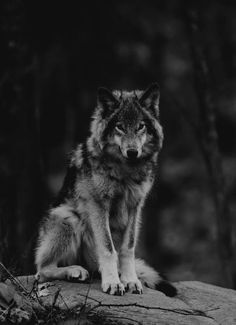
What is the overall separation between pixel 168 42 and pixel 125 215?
543 inches

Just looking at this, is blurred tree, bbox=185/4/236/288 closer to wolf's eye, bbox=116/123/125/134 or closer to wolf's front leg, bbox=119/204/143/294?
wolf's front leg, bbox=119/204/143/294

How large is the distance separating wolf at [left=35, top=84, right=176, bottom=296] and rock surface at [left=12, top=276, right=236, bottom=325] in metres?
0.24

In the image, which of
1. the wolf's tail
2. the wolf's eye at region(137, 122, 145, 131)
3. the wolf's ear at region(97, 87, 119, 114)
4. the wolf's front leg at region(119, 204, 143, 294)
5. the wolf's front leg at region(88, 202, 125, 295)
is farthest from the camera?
Result: the wolf's tail

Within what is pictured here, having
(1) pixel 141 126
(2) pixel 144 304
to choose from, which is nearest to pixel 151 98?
(1) pixel 141 126

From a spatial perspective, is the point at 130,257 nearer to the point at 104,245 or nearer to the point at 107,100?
the point at 104,245

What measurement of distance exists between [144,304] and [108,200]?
51.9 inches

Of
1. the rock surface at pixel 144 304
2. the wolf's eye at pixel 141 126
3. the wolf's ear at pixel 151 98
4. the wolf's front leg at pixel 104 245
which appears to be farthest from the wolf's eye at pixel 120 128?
the rock surface at pixel 144 304

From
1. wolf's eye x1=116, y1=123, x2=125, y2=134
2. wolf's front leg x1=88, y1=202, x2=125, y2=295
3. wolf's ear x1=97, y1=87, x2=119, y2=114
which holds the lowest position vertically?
wolf's front leg x1=88, y1=202, x2=125, y2=295

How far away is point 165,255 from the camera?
2038 cm

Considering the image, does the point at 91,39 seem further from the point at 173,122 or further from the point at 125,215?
the point at 125,215

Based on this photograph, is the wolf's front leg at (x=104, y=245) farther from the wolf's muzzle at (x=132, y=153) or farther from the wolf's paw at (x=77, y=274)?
the wolf's muzzle at (x=132, y=153)

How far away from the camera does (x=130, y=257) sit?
676cm

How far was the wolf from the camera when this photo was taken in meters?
6.54

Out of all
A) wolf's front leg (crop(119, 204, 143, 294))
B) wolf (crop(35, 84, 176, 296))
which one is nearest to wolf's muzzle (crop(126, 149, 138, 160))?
wolf (crop(35, 84, 176, 296))
